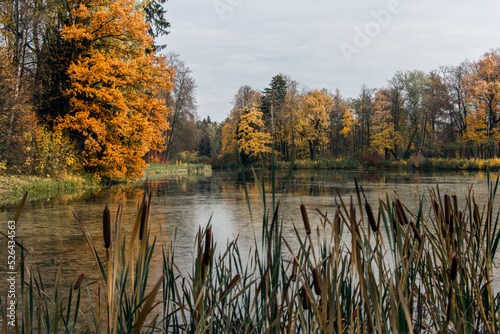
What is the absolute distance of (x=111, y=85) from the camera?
59.5 ft

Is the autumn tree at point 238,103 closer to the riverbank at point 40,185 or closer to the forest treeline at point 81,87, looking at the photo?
the forest treeline at point 81,87

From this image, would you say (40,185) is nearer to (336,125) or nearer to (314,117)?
(314,117)

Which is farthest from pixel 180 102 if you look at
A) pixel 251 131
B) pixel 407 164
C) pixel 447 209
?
pixel 447 209

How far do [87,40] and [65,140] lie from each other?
447cm

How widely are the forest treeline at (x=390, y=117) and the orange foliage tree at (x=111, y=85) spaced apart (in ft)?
72.5

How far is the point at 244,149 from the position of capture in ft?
167

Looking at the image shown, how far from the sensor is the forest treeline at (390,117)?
39219mm

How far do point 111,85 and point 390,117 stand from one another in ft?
134

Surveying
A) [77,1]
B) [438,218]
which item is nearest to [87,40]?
[77,1]

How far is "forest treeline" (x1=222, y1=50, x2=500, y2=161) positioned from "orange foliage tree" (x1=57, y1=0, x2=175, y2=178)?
2210 cm

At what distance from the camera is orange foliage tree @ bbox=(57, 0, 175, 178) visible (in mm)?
16891

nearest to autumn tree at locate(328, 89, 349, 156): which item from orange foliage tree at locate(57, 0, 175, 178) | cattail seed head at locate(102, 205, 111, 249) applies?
orange foliage tree at locate(57, 0, 175, 178)

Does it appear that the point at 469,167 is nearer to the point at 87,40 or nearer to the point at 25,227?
the point at 87,40

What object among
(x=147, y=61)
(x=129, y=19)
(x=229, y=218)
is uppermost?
(x=129, y=19)
